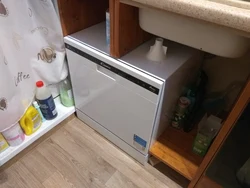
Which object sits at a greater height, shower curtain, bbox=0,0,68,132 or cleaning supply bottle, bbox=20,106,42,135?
shower curtain, bbox=0,0,68,132

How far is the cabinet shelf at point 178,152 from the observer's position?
1.03 m

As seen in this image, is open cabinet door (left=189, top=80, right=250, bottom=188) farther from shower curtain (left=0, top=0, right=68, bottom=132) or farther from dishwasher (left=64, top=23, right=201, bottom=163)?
shower curtain (left=0, top=0, right=68, bottom=132)

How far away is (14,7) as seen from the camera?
84 centimetres

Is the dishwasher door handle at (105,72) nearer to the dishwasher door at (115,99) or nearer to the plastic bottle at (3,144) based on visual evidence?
the dishwasher door at (115,99)

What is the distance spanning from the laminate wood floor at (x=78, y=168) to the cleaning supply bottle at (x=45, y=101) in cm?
17

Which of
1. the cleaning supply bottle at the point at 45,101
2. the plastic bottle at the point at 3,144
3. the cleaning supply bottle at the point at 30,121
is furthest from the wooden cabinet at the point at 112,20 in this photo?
the plastic bottle at the point at 3,144

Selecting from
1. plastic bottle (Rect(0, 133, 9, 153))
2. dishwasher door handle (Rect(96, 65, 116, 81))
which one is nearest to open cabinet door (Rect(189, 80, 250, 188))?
dishwasher door handle (Rect(96, 65, 116, 81))

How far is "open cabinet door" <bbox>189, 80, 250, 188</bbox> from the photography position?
0.62 meters

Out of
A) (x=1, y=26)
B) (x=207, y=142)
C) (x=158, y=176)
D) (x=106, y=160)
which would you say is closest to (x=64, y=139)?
(x=106, y=160)

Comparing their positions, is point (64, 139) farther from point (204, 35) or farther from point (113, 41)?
point (204, 35)

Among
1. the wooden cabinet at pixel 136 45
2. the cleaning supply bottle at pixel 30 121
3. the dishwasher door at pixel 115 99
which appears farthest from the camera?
the cleaning supply bottle at pixel 30 121

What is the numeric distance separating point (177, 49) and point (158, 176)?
74cm

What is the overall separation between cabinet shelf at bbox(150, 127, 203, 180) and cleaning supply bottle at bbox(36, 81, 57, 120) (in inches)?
26.6

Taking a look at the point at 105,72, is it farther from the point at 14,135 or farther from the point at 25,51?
the point at 14,135
